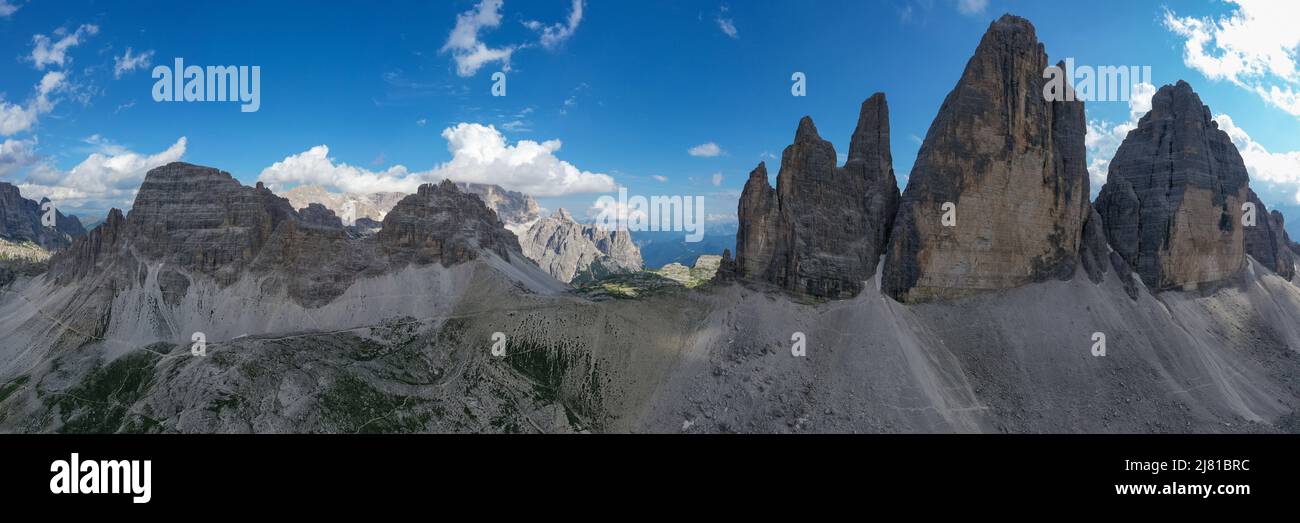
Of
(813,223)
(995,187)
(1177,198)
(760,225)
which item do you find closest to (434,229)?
(760,225)

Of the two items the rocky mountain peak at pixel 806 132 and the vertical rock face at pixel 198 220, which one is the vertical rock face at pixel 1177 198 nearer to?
the rocky mountain peak at pixel 806 132

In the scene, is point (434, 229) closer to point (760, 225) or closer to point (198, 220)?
point (198, 220)

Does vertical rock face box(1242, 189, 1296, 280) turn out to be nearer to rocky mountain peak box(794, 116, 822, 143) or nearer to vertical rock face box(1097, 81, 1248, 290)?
vertical rock face box(1097, 81, 1248, 290)

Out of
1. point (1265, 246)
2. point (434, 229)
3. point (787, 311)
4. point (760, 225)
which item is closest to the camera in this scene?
point (787, 311)

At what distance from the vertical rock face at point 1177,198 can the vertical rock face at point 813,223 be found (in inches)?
1376

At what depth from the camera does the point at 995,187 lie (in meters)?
65.5

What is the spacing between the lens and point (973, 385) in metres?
57.5

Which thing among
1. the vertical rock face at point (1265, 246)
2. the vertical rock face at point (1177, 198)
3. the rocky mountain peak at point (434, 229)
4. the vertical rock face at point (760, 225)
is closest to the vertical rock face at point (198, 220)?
the rocky mountain peak at point (434, 229)

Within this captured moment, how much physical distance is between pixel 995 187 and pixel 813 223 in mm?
22816

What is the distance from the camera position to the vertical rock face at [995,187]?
214ft

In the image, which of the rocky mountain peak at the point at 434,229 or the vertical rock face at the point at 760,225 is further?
the rocky mountain peak at the point at 434,229

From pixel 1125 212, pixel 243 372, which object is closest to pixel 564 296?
pixel 243 372

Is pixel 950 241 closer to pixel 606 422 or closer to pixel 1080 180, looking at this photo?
pixel 1080 180

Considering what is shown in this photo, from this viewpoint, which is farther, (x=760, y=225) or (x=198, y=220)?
(x=198, y=220)
